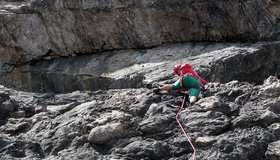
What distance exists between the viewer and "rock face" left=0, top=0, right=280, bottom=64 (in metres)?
15.3

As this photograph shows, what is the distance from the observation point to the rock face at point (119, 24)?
15.3 m

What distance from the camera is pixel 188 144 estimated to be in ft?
28.3

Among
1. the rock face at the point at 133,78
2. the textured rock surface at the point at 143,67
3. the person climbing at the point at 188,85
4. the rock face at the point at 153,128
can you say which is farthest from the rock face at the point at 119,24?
the rock face at the point at 153,128

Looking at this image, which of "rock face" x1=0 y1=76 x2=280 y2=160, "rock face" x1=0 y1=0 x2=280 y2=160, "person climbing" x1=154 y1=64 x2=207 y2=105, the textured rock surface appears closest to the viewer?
"rock face" x1=0 y1=76 x2=280 y2=160

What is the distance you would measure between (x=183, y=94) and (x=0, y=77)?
9255 millimetres

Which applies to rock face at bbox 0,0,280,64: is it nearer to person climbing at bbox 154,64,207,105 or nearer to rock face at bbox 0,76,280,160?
person climbing at bbox 154,64,207,105

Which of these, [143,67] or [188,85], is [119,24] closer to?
[143,67]

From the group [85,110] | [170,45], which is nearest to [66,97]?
[85,110]

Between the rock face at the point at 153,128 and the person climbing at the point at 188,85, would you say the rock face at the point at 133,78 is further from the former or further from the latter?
the person climbing at the point at 188,85

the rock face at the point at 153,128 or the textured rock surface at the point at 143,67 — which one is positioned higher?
the rock face at the point at 153,128

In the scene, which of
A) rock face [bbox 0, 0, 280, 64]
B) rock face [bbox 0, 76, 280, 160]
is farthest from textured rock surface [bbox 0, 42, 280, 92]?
rock face [bbox 0, 76, 280, 160]

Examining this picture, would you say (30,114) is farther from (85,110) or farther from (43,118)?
(85,110)

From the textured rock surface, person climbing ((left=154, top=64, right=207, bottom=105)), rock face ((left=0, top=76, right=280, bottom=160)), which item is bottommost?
the textured rock surface

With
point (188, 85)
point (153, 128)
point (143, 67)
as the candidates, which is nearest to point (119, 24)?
point (143, 67)
